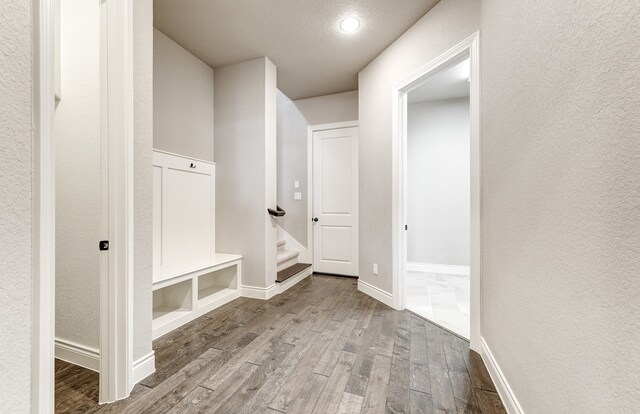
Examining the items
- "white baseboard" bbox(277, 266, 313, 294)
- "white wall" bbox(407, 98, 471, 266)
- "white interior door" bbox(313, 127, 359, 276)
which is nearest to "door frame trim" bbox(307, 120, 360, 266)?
"white interior door" bbox(313, 127, 359, 276)

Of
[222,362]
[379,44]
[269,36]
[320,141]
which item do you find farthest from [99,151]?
[320,141]

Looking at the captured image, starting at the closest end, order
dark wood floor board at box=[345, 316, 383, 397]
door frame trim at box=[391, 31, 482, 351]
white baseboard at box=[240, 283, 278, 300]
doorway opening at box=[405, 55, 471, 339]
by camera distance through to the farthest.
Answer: dark wood floor board at box=[345, 316, 383, 397], door frame trim at box=[391, 31, 482, 351], white baseboard at box=[240, 283, 278, 300], doorway opening at box=[405, 55, 471, 339]

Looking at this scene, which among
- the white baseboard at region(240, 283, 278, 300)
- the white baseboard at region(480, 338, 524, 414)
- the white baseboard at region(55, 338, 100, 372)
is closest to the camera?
the white baseboard at region(480, 338, 524, 414)

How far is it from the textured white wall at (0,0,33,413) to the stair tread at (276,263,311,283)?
253cm

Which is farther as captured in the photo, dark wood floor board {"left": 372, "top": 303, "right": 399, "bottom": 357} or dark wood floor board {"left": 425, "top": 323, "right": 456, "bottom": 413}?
dark wood floor board {"left": 372, "top": 303, "right": 399, "bottom": 357}

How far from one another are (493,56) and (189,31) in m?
2.62

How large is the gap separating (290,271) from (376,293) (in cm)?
125

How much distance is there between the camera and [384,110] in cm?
291

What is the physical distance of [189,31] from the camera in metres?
2.55

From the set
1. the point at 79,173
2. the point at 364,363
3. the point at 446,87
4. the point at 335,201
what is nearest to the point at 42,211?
the point at 79,173

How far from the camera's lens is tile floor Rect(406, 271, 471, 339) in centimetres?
243

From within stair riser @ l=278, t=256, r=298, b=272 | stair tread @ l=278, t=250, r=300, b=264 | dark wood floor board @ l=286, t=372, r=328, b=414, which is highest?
stair tread @ l=278, t=250, r=300, b=264

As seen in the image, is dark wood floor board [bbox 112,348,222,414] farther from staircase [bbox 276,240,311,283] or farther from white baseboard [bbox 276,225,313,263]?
white baseboard [bbox 276,225,313,263]

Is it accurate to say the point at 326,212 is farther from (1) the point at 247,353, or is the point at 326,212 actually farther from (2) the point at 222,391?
(2) the point at 222,391
